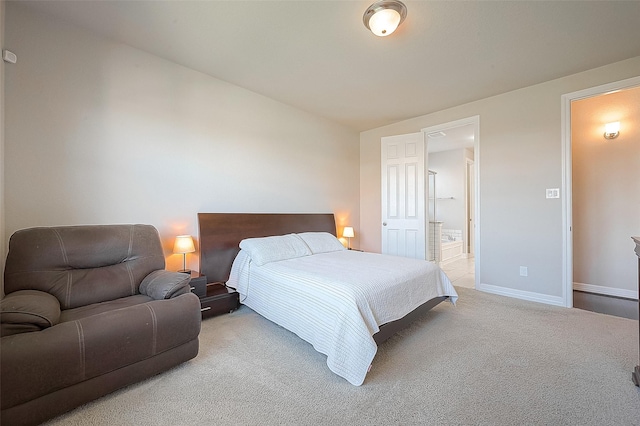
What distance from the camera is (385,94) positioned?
137 inches

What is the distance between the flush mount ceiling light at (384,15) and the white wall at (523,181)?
2.36 m

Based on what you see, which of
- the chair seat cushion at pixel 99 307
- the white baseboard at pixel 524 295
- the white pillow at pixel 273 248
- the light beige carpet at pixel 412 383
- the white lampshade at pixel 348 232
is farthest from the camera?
the white lampshade at pixel 348 232

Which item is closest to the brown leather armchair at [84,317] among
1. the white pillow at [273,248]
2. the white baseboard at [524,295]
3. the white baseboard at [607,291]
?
the white pillow at [273,248]

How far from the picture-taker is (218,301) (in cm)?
264

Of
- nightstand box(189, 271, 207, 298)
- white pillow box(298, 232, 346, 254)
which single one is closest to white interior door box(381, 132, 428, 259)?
white pillow box(298, 232, 346, 254)

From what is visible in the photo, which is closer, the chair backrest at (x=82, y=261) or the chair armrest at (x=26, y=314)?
the chair armrest at (x=26, y=314)

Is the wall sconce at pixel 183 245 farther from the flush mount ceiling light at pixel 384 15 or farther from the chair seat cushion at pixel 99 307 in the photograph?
the flush mount ceiling light at pixel 384 15

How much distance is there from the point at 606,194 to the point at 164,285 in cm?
547

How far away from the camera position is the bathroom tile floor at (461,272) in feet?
13.3

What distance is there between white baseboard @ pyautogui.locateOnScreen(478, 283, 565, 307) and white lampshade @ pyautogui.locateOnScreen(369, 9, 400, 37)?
135 inches

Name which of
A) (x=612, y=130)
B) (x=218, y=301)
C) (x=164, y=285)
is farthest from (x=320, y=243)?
(x=612, y=130)

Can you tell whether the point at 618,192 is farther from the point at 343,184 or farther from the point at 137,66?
the point at 137,66

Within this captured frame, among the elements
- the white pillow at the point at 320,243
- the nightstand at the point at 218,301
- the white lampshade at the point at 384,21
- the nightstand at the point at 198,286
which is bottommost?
the nightstand at the point at 218,301

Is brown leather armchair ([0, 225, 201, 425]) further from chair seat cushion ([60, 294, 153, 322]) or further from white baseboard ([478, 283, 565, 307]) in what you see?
white baseboard ([478, 283, 565, 307])
